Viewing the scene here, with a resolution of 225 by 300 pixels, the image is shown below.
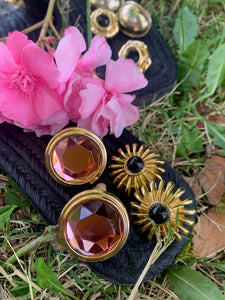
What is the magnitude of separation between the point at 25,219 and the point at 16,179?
0.11 m

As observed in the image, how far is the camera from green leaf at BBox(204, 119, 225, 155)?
1.00 meters

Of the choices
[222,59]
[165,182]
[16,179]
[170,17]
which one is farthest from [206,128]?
[16,179]

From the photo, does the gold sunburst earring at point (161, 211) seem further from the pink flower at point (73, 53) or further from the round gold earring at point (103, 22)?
the round gold earring at point (103, 22)

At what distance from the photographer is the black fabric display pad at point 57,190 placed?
73cm

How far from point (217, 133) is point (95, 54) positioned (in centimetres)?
49

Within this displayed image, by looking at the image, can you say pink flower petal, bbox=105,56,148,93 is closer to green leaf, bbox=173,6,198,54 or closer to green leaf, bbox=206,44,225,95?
green leaf, bbox=206,44,225,95

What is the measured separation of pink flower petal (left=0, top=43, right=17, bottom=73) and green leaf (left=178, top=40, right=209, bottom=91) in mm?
579

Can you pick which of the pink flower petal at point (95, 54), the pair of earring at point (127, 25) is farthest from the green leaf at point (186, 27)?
the pink flower petal at point (95, 54)

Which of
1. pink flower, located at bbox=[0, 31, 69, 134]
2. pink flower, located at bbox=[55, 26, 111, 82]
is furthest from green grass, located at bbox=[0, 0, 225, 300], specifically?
pink flower, located at bbox=[55, 26, 111, 82]

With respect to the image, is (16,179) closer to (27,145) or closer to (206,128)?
(27,145)

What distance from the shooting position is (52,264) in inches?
32.7

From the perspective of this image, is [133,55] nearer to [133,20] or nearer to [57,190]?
[133,20]

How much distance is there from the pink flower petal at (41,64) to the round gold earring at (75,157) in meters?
0.13

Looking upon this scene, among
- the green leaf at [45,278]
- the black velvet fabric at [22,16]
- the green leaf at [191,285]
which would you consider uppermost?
the black velvet fabric at [22,16]
